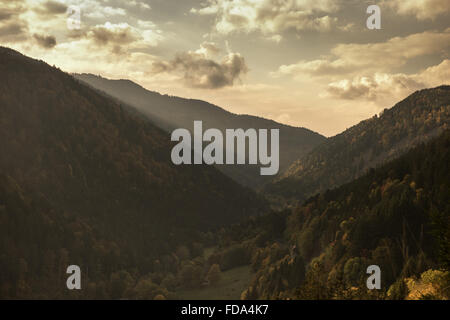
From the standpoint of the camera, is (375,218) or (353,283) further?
(375,218)

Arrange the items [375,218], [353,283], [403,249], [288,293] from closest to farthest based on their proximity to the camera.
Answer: [353,283] < [403,249] < [288,293] < [375,218]

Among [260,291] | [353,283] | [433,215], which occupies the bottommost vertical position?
[260,291]
